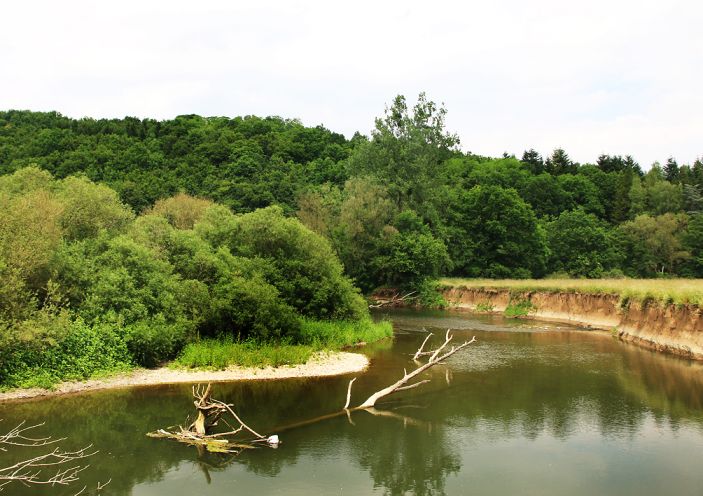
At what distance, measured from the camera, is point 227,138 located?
9212 cm

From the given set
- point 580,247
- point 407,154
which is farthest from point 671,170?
point 407,154

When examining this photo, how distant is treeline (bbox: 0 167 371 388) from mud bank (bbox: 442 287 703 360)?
18.7m

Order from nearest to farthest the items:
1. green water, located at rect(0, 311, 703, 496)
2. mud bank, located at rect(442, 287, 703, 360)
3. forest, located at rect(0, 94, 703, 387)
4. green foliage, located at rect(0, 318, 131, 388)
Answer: green water, located at rect(0, 311, 703, 496)
green foliage, located at rect(0, 318, 131, 388)
forest, located at rect(0, 94, 703, 387)
mud bank, located at rect(442, 287, 703, 360)

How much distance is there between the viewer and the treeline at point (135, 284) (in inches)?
949

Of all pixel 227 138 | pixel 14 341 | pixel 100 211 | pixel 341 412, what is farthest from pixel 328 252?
pixel 227 138

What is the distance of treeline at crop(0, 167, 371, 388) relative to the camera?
24109 millimetres

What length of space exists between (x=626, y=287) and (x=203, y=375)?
31431mm

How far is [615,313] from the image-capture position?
143ft

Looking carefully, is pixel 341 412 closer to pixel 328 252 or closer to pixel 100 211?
pixel 328 252

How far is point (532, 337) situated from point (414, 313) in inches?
702

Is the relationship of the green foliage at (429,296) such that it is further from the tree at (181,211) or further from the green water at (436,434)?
the green water at (436,434)

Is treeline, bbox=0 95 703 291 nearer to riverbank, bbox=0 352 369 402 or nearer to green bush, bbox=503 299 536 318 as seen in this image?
green bush, bbox=503 299 536 318

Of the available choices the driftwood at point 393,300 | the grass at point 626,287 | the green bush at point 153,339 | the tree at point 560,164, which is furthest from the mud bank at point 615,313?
the tree at point 560,164

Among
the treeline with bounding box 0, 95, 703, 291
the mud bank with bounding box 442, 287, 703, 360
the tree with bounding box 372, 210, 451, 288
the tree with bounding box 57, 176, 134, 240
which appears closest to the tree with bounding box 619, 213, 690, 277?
the treeline with bounding box 0, 95, 703, 291
